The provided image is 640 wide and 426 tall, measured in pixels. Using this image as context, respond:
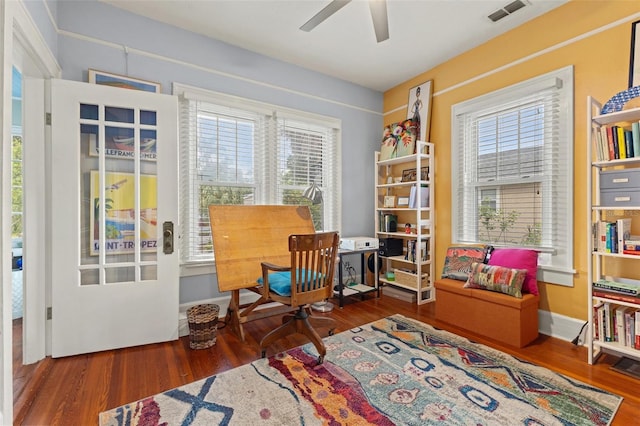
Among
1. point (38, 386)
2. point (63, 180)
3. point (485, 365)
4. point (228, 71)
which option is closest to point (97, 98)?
point (63, 180)

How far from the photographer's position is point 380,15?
1936mm

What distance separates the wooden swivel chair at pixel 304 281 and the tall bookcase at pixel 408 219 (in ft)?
5.32

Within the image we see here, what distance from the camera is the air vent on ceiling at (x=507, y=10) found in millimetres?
2564

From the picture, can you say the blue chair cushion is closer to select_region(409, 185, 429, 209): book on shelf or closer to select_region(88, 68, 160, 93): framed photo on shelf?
select_region(409, 185, 429, 209): book on shelf

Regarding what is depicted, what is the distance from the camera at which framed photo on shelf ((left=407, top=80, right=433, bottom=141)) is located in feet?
12.5

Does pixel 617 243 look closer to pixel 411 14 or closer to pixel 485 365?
pixel 485 365

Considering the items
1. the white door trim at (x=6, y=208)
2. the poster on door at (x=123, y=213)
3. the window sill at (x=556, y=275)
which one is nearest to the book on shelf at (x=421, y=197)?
the window sill at (x=556, y=275)

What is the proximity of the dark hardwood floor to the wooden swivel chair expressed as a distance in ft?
0.94

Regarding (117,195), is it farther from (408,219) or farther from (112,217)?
(408,219)

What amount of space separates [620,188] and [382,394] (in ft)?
7.28

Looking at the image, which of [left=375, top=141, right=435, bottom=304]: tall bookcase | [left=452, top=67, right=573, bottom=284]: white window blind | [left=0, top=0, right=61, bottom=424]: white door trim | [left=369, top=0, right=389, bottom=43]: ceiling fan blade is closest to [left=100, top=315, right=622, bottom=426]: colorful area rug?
[left=0, top=0, right=61, bottom=424]: white door trim

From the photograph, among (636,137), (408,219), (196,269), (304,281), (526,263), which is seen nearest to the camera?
(636,137)

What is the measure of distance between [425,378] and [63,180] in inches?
121

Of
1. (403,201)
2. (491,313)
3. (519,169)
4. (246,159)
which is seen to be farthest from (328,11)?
(491,313)
